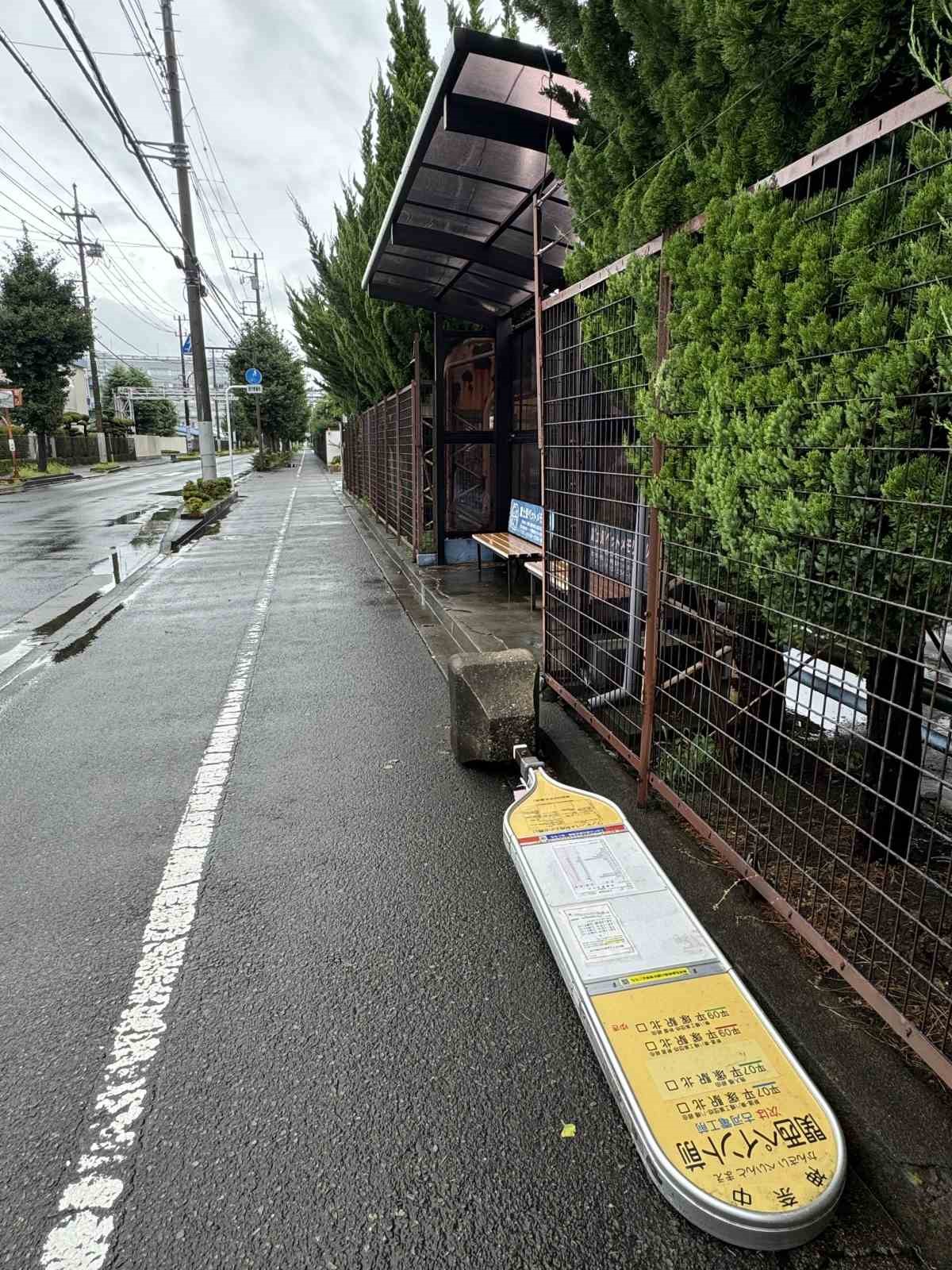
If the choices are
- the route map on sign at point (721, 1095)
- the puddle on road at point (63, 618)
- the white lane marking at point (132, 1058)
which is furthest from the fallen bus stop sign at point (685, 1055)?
the puddle on road at point (63, 618)

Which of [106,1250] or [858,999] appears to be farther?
[858,999]

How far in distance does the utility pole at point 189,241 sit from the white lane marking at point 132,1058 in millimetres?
17264

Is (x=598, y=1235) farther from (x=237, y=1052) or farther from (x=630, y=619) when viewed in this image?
(x=630, y=619)

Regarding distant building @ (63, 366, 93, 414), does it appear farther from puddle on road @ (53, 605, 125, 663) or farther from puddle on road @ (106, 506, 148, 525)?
puddle on road @ (53, 605, 125, 663)

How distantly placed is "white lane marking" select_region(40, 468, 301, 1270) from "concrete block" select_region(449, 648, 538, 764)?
4.47 feet

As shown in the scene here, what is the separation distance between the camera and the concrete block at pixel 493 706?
13.0 ft

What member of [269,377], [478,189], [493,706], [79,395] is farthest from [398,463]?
[79,395]

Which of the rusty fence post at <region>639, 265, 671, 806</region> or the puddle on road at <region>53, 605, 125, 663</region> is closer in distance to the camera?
the rusty fence post at <region>639, 265, 671, 806</region>

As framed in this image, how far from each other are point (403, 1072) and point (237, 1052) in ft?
1.68

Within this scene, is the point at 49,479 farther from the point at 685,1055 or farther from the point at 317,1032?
the point at 685,1055

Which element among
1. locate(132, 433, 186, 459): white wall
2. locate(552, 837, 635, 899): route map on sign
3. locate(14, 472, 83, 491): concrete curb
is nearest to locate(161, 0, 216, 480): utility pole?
locate(14, 472, 83, 491): concrete curb

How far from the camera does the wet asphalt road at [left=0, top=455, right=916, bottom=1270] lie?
166 centimetres

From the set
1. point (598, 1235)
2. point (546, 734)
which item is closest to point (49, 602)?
point (546, 734)

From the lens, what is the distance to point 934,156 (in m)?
1.83
